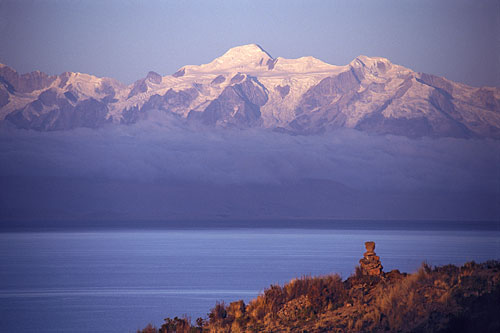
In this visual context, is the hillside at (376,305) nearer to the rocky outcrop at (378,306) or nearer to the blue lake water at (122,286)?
the rocky outcrop at (378,306)

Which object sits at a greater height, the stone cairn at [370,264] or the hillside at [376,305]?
the stone cairn at [370,264]

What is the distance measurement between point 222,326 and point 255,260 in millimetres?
101541

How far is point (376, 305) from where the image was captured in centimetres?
1905

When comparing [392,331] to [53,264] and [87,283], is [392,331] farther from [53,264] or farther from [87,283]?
[53,264]

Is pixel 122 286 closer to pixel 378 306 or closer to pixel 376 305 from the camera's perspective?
pixel 376 305

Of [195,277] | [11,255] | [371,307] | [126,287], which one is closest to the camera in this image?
[371,307]

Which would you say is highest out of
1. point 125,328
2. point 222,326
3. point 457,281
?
point 457,281

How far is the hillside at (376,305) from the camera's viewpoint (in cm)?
1703

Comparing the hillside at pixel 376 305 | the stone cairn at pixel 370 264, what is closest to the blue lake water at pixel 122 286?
the stone cairn at pixel 370 264

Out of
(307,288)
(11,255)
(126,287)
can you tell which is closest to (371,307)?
(307,288)

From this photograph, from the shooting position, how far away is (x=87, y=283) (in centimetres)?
8650

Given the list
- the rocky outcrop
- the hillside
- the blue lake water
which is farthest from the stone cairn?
the blue lake water

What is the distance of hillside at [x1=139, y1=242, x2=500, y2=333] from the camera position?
17.0 metres

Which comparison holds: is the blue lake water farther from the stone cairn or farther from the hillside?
the hillside
